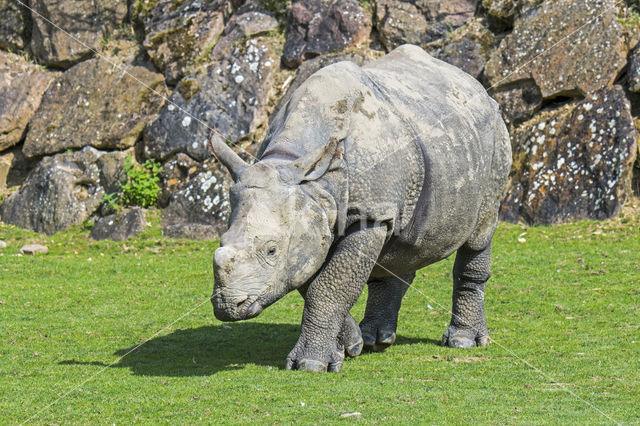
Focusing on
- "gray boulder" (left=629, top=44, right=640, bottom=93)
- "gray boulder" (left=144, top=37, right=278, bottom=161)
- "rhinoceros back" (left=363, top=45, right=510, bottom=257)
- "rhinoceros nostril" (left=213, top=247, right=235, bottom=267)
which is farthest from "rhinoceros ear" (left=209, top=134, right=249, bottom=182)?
"gray boulder" (left=629, top=44, right=640, bottom=93)

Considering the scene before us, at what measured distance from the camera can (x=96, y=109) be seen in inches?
750

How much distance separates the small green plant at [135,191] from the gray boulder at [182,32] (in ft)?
7.56

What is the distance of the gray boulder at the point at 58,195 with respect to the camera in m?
17.9

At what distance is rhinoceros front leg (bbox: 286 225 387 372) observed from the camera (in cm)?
778

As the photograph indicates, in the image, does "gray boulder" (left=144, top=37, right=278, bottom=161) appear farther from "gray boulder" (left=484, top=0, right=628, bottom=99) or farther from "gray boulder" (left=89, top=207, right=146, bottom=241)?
"gray boulder" (left=484, top=0, right=628, bottom=99)

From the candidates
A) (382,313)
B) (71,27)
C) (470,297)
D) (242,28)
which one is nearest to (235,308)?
(382,313)

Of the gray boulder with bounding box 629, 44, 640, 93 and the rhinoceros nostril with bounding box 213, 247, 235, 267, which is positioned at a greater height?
the gray boulder with bounding box 629, 44, 640, 93

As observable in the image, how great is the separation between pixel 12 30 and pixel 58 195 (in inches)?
195

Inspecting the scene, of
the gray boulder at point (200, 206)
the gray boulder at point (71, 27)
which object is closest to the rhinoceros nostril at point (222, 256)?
the gray boulder at point (200, 206)

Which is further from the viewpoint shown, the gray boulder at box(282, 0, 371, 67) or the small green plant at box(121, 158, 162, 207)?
the gray boulder at box(282, 0, 371, 67)

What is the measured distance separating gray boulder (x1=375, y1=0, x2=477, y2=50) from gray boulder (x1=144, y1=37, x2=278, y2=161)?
2.21 meters

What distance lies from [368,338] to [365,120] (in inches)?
92.5

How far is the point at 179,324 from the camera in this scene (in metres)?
10.7

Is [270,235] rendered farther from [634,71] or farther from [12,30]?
[12,30]
